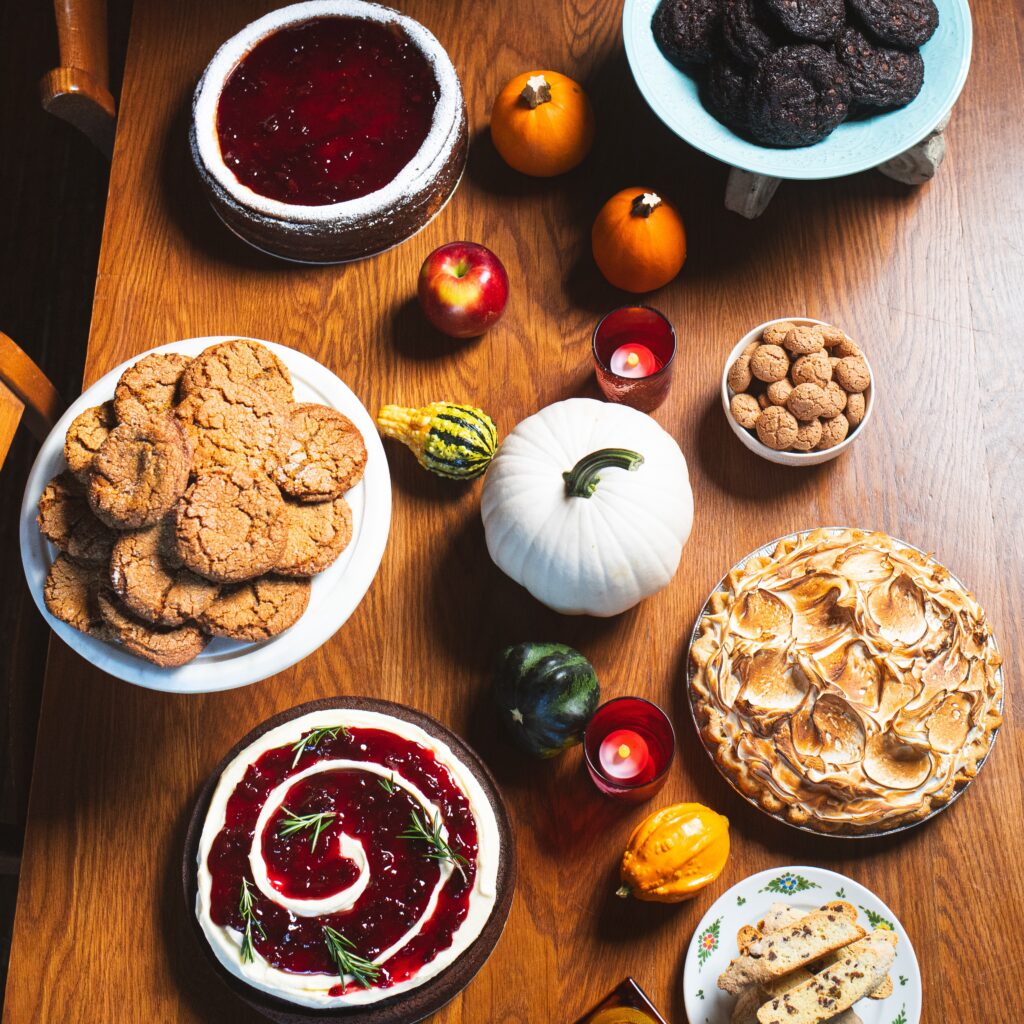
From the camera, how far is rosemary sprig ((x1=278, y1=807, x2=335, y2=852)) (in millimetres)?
1330

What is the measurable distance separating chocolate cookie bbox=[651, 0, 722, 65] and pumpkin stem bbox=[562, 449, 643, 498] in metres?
0.57

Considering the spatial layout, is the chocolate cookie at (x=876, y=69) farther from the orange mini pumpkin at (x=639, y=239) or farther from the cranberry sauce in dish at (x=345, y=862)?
the cranberry sauce in dish at (x=345, y=862)

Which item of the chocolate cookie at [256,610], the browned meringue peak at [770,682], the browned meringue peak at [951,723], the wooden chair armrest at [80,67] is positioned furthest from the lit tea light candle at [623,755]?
the wooden chair armrest at [80,67]

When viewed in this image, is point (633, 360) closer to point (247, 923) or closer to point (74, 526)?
point (74, 526)

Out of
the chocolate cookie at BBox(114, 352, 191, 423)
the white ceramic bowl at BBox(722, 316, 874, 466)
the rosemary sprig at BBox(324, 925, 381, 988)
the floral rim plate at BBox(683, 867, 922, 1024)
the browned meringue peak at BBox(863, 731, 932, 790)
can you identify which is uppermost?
the chocolate cookie at BBox(114, 352, 191, 423)

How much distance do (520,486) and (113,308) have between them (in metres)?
0.74

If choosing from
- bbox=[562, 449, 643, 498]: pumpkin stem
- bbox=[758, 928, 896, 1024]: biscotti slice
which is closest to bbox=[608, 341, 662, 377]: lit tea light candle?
bbox=[562, 449, 643, 498]: pumpkin stem

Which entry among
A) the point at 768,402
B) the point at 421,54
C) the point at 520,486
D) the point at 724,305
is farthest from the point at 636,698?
the point at 421,54

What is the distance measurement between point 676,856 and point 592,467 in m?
0.52

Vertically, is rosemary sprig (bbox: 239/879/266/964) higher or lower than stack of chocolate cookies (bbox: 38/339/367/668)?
lower

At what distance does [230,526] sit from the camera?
1.18 meters

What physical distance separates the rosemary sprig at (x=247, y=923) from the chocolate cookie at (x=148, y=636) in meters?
0.31

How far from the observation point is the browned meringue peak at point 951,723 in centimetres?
140

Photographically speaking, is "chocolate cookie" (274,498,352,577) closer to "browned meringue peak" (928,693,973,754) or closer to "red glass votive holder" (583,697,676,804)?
"red glass votive holder" (583,697,676,804)
